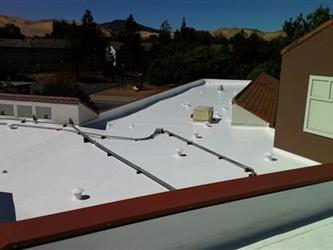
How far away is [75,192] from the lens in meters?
6.71

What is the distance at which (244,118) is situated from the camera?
44.9 feet

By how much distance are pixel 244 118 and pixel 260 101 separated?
2.14 m

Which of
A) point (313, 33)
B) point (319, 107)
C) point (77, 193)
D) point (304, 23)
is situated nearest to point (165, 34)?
point (304, 23)

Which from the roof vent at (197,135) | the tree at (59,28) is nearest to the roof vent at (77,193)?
the roof vent at (197,135)

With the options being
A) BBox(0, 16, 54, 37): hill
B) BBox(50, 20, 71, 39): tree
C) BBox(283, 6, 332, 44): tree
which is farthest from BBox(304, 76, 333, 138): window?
BBox(0, 16, 54, 37): hill

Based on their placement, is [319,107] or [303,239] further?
[319,107]

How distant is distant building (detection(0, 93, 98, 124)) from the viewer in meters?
12.8

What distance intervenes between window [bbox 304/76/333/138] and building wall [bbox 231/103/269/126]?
3.45 meters

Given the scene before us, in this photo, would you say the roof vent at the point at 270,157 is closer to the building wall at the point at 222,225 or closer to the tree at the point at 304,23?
the building wall at the point at 222,225

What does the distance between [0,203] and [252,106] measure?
10.1 metres

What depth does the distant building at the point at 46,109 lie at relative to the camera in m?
12.8

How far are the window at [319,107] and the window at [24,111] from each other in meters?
9.40

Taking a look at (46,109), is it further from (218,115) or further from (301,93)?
(301,93)

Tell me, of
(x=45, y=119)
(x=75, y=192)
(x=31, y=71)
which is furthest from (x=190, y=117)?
(x=31, y=71)
